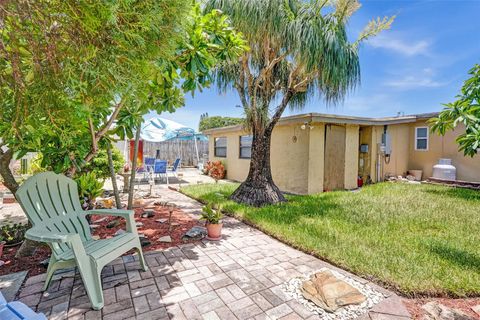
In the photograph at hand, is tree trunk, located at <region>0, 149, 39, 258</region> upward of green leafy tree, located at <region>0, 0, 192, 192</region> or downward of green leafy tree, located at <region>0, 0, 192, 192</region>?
downward

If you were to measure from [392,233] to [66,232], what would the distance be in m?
5.06

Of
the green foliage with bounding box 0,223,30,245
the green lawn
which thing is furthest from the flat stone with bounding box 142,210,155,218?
the green foliage with bounding box 0,223,30,245

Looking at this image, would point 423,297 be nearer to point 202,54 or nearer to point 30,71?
point 202,54

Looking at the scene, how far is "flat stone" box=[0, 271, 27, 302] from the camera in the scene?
251cm

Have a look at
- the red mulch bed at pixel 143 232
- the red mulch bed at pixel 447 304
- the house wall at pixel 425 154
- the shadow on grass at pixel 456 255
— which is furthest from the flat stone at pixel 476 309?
the house wall at pixel 425 154

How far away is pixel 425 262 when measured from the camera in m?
3.18

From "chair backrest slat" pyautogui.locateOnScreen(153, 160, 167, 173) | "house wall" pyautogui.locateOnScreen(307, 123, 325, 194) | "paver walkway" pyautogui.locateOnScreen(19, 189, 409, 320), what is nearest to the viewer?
"paver walkway" pyautogui.locateOnScreen(19, 189, 409, 320)

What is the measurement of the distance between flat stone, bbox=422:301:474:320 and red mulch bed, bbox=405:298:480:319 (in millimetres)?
45

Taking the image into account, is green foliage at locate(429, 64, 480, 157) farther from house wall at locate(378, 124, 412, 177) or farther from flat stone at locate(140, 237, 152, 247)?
house wall at locate(378, 124, 412, 177)

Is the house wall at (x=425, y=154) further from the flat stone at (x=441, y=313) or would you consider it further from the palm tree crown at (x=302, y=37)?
the flat stone at (x=441, y=313)

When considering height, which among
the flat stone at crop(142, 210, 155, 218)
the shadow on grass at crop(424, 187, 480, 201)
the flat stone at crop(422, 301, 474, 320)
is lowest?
the flat stone at crop(422, 301, 474, 320)

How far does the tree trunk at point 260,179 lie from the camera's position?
679 centimetres

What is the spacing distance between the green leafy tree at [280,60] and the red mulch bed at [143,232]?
6.92ft

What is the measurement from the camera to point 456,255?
3410mm
